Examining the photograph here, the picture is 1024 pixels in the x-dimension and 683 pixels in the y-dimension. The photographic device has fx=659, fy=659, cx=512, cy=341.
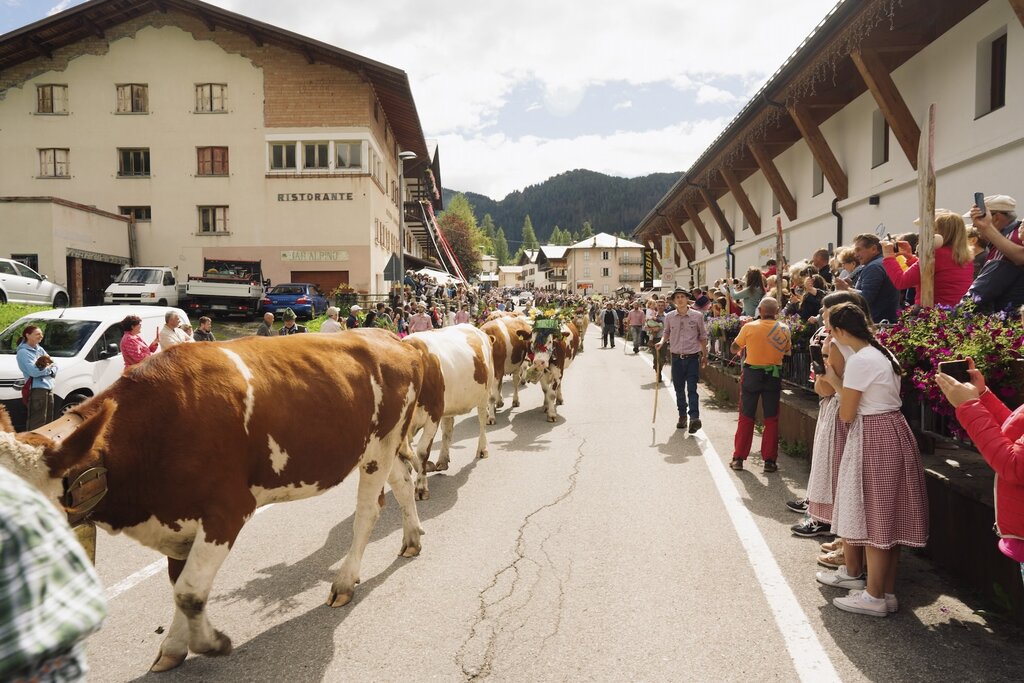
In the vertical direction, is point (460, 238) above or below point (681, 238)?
above

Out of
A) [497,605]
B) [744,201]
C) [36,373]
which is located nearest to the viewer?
[497,605]

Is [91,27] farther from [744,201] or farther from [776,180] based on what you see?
[776,180]

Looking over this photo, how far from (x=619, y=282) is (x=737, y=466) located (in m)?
99.7

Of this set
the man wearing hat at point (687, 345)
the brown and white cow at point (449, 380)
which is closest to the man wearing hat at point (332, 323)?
the brown and white cow at point (449, 380)

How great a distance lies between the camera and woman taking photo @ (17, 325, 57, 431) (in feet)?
30.2

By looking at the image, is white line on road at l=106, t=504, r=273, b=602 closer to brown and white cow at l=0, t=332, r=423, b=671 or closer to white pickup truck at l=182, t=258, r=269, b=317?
→ brown and white cow at l=0, t=332, r=423, b=671

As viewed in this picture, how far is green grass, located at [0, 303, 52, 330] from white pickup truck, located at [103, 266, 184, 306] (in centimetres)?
474

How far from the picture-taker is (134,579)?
468cm

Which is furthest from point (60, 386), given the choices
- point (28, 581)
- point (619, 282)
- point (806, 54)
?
point (619, 282)

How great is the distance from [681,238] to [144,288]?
2964 centimetres

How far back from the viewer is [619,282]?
106 m

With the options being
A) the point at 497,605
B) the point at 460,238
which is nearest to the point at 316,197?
the point at 497,605

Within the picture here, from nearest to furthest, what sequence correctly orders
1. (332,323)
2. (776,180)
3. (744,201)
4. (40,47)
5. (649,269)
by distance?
(332,323) → (776,180) → (744,201) → (40,47) → (649,269)

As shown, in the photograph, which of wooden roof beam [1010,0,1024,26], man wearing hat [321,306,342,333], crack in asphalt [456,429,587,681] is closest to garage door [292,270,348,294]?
man wearing hat [321,306,342,333]
